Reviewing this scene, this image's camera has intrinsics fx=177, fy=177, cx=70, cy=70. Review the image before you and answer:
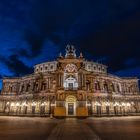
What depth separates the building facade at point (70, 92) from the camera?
5650 centimetres

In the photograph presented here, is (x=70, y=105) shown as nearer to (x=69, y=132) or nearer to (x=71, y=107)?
(x=71, y=107)

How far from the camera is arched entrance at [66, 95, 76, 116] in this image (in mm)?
55531

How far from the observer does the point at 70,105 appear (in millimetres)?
56094

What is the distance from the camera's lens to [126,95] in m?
78.6

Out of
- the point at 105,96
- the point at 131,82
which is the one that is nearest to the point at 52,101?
the point at 105,96

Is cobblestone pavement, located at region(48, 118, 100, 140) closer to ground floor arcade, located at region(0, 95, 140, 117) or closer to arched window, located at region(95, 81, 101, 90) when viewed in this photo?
ground floor arcade, located at region(0, 95, 140, 117)

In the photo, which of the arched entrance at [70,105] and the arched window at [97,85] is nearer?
the arched entrance at [70,105]

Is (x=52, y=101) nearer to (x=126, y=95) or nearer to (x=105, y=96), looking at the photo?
(x=105, y=96)

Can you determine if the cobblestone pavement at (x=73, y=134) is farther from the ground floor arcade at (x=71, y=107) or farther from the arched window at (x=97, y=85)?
the arched window at (x=97, y=85)

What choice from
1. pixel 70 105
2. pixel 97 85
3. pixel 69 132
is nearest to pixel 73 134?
pixel 69 132

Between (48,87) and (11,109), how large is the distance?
65.2 feet

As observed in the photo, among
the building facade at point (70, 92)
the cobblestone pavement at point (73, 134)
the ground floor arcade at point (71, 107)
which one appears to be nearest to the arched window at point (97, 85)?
the building facade at point (70, 92)

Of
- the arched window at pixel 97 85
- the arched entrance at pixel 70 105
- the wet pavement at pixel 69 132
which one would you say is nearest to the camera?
the wet pavement at pixel 69 132

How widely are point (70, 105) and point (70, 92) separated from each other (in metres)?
4.09
